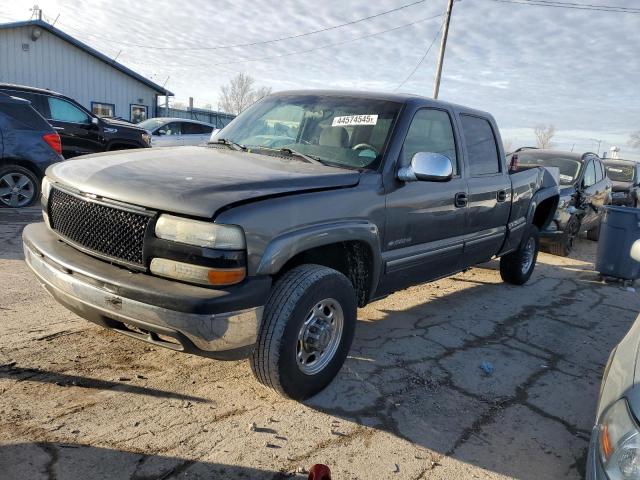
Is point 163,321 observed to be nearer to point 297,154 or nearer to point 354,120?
point 297,154

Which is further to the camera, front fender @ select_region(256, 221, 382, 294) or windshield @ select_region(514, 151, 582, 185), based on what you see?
windshield @ select_region(514, 151, 582, 185)

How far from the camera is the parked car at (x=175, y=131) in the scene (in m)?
15.2

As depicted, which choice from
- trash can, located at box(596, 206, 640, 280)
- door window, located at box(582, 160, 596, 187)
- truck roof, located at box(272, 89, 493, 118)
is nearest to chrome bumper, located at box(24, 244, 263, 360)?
truck roof, located at box(272, 89, 493, 118)

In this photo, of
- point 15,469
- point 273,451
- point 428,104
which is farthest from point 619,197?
point 15,469

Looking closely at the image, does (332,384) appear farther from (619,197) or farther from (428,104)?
(619,197)

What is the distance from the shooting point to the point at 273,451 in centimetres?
260

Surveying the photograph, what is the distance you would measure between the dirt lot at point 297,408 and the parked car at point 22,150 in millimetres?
3671

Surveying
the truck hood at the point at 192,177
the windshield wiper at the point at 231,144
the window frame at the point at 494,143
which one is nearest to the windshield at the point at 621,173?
the window frame at the point at 494,143

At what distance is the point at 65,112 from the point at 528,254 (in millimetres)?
9396

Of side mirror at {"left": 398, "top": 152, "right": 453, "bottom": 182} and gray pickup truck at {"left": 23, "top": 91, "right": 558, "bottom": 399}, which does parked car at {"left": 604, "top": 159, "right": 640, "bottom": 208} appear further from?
side mirror at {"left": 398, "top": 152, "right": 453, "bottom": 182}

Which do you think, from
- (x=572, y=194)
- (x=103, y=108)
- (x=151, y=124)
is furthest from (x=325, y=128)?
(x=103, y=108)

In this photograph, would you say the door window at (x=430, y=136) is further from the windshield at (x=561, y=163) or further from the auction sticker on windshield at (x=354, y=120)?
the windshield at (x=561, y=163)

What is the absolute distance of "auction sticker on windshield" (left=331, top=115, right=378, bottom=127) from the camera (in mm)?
3677

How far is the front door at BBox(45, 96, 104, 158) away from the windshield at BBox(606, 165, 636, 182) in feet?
45.6
